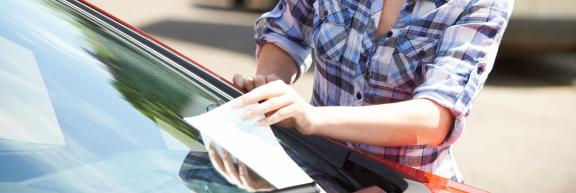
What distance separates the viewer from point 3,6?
158cm

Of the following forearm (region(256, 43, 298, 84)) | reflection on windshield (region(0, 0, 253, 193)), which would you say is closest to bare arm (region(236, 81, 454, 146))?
reflection on windshield (region(0, 0, 253, 193))

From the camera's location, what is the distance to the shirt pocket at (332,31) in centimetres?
177

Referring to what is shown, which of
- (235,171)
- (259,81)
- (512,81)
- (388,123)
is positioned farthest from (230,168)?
(512,81)

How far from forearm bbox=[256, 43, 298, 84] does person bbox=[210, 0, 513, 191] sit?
13 millimetres

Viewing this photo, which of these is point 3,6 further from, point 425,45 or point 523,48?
point 523,48

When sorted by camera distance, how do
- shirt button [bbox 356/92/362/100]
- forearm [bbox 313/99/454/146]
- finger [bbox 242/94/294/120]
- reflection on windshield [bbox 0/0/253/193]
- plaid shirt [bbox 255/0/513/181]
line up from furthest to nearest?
shirt button [bbox 356/92/362/100], plaid shirt [bbox 255/0/513/181], forearm [bbox 313/99/454/146], finger [bbox 242/94/294/120], reflection on windshield [bbox 0/0/253/193]

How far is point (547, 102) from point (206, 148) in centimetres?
492

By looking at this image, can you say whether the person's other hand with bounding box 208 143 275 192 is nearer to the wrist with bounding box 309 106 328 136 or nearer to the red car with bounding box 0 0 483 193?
the red car with bounding box 0 0 483 193

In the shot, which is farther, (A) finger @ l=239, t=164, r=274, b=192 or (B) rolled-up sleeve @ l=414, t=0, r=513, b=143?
(B) rolled-up sleeve @ l=414, t=0, r=513, b=143

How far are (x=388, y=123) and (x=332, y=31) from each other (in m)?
0.32

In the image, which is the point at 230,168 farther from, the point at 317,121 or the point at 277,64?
the point at 277,64

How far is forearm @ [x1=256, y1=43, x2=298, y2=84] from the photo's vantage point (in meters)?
1.95

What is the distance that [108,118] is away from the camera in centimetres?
140

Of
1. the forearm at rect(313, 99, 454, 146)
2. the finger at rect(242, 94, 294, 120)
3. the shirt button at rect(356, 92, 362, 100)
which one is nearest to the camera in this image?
the finger at rect(242, 94, 294, 120)
